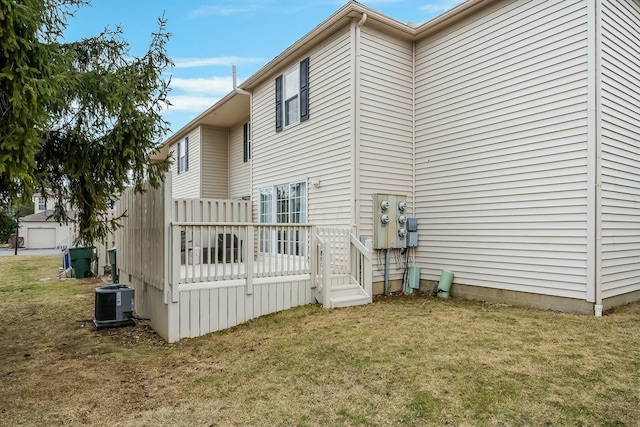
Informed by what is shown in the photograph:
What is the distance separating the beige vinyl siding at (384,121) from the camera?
781cm

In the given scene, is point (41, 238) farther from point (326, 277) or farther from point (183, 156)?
point (326, 277)

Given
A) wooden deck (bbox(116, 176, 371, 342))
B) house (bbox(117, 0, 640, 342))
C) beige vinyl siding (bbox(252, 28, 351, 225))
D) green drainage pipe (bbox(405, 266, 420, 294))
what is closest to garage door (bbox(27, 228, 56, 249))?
wooden deck (bbox(116, 176, 371, 342))

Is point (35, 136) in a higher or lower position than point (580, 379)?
higher

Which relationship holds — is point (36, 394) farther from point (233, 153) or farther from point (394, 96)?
point (233, 153)

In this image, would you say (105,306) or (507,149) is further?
(507,149)

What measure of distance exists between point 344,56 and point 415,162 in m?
2.69

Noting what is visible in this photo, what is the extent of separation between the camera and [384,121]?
26.7ft

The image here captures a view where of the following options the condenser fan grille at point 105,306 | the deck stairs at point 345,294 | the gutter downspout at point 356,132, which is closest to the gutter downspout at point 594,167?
the deck stairs at point 345,294

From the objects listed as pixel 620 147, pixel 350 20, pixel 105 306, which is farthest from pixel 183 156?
pixel 620 147

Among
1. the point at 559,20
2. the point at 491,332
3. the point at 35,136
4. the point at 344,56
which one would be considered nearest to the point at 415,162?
the point at 344,56

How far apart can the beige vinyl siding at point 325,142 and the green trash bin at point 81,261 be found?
6.84 m

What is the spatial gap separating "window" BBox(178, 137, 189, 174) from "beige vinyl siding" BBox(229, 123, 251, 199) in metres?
2.22

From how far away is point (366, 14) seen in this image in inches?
296

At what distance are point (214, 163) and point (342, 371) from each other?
1189 cm
